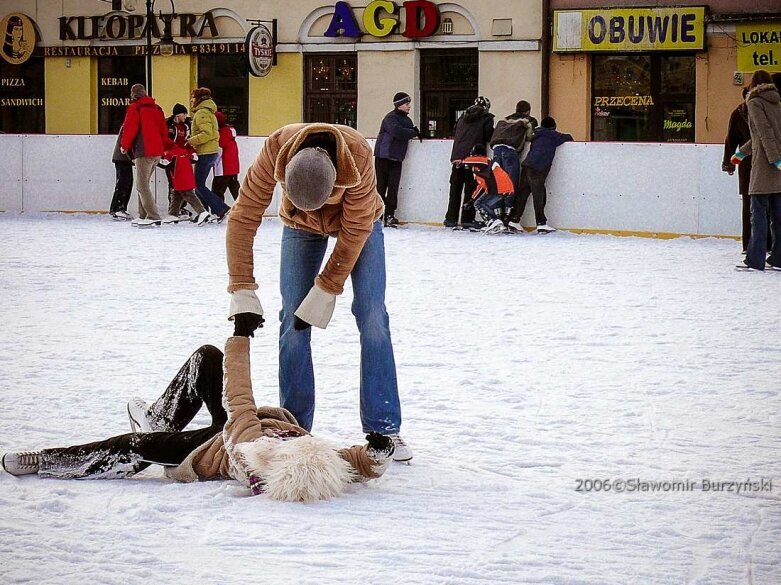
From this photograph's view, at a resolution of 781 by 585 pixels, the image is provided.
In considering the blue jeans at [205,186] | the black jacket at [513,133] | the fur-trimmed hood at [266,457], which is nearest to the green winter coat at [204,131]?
the blue jeans at [205,186]

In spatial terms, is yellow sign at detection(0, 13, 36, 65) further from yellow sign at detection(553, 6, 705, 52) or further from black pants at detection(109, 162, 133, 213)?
yellow sign at detection(553, 6, 705, 52)

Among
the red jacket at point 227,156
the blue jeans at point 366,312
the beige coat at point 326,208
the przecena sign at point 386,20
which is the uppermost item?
the przecena sign at point 386,20

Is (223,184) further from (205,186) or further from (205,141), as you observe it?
(205,141)

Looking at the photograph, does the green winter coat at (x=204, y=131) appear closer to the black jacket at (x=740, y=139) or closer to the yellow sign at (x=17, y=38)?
the black jacket at (x=740, y=139)

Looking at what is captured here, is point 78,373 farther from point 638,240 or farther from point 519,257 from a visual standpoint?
point 638,240

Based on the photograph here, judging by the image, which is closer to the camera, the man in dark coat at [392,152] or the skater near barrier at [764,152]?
the skater near barrier at [764,152]

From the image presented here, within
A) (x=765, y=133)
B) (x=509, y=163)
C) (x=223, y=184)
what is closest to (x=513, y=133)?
(x=509, y=163)

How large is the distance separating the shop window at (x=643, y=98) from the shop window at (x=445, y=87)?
84.8 inches

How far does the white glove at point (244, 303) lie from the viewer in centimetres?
433

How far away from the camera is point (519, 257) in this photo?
12609 mm

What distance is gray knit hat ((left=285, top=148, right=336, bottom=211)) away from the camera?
4035 millimetres

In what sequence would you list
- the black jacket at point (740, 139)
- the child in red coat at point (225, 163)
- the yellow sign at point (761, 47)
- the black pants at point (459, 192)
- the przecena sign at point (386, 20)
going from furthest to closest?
the przecena sign at point (386, 20) → the yellow sign at point (761, 47) → the child in red coat at point (225, 163) → the black pants at point (459, 192) → the black jacket at point (740, 139)

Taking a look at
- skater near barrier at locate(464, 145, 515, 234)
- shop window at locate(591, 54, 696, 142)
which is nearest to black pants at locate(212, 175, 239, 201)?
skater near barrier at locate(464, 145, 515, 234)

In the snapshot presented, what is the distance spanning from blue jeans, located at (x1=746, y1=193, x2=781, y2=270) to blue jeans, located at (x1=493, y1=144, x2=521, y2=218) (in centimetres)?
435
